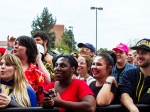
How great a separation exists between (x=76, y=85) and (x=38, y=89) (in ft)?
2.42

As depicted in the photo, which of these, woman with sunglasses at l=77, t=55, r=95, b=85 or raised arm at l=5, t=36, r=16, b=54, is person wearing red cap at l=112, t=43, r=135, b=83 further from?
raised arm at l=5, t=36, r=16, b=54

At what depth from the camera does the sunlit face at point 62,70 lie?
3365mm

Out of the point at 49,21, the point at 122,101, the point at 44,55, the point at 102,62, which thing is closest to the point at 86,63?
the point at 44,55

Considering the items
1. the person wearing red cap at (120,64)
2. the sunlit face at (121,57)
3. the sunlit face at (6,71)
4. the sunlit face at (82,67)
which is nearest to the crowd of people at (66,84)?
the sunlit face at (6,71)

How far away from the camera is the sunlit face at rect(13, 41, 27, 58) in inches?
153

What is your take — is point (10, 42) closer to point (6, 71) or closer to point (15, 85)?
point (6, 71)

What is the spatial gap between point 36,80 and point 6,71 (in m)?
0.52

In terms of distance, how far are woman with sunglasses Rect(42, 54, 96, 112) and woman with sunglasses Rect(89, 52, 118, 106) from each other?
0.67 ft

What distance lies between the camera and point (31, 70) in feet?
12.7

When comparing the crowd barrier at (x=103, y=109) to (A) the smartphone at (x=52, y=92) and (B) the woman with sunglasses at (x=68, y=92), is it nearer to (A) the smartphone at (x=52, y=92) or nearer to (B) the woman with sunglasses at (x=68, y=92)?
(B) the woman with sunglasses at (x=68, y=92)

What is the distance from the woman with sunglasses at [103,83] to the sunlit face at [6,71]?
1.06 metres

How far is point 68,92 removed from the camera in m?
3.24

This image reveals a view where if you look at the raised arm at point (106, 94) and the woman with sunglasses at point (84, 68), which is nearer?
the raised arm at point (106, 94)

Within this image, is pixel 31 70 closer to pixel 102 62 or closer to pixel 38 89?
pixel 38 89
